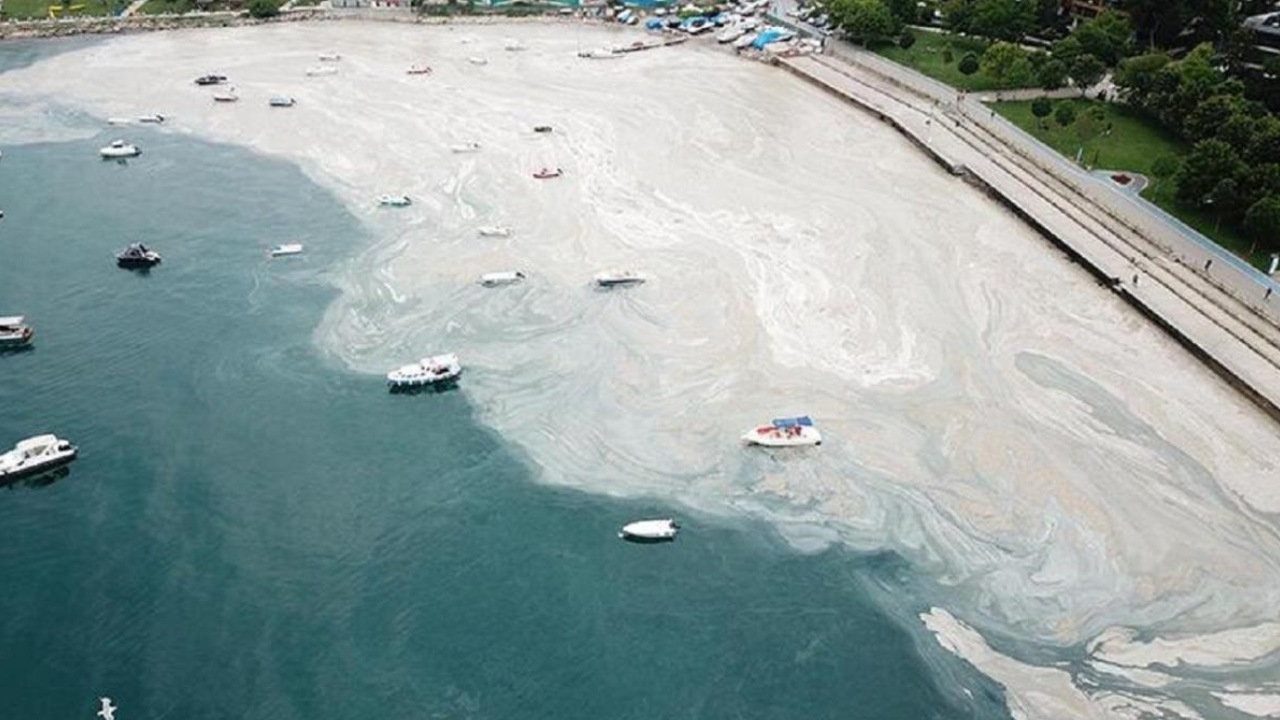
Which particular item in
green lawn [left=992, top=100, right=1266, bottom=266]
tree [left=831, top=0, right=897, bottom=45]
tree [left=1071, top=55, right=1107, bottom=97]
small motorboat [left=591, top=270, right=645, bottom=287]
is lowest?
small motorboat [left=591, top=270, right=645, bottom=287]

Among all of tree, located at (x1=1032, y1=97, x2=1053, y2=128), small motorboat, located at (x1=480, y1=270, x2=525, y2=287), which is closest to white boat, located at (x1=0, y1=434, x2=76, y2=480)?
small motorboat, located at (x1=480, y1=270, x2=525, y2=287)

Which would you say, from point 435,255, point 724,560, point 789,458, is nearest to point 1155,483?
point 789,458

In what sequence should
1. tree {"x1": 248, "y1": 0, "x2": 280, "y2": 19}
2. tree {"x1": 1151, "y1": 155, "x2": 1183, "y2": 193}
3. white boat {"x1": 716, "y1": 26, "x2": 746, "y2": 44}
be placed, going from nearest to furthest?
tree {"x1": 1151, "y1": 155, "x2": 1183, "y2": 193} < white boat {"x1": 716, "y1": 26, "x2": 746, "y2": 44} < tree {"x1": 248, "y1": 0, "x2": 280, "y2": 19}

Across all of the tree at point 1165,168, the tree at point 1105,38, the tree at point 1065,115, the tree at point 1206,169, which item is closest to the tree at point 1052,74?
the tree at point 1105,38

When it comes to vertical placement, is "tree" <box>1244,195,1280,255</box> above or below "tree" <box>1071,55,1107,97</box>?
below

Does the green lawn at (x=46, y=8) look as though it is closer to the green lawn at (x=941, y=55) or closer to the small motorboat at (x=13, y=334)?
the small motorboat at (x=13, y=334)

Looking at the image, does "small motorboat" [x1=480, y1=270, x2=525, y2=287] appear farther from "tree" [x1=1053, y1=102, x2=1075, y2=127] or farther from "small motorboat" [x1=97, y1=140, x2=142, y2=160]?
"tree" [x1=1053, y1=102, x2=1075, y2=127]
